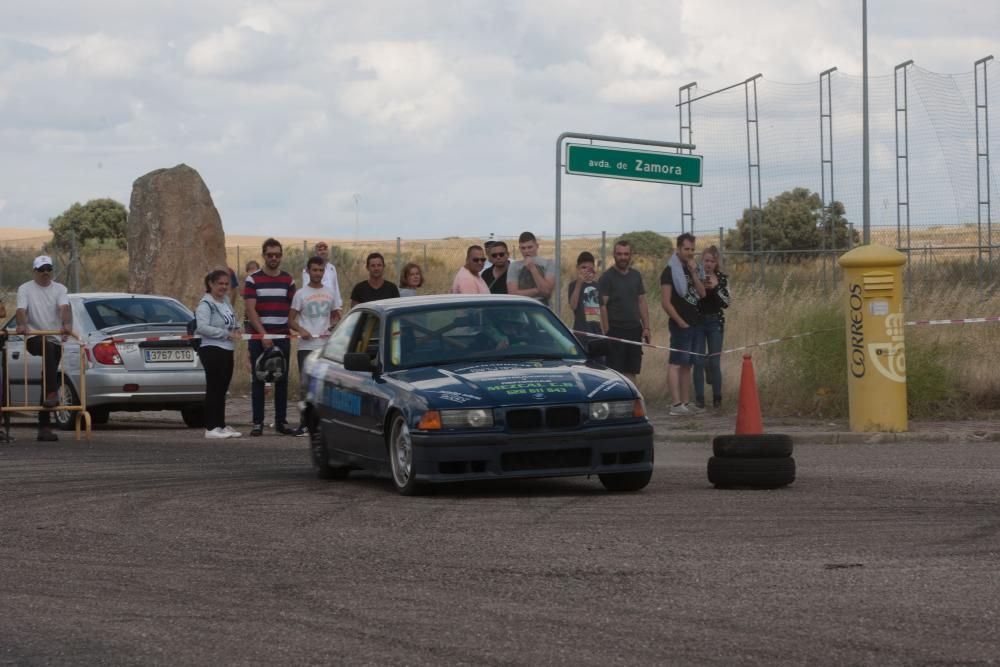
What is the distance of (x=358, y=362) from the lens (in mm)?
12484

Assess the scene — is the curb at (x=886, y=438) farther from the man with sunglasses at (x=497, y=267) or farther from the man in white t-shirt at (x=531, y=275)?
the man with sunglasses at (x=497, y=267)

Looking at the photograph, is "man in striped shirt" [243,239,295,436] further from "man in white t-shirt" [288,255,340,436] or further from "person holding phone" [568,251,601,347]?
"person holding phone" [568,251,601,347]

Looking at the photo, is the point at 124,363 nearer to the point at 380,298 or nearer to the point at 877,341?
the point at 380,298

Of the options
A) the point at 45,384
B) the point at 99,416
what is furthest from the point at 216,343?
the point at 99,416

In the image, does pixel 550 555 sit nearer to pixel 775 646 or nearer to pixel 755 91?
pixel 775 646

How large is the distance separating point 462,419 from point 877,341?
20.4 feet

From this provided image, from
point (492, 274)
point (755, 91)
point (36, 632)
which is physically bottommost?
point (36, 632)

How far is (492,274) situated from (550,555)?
1094 centimetres

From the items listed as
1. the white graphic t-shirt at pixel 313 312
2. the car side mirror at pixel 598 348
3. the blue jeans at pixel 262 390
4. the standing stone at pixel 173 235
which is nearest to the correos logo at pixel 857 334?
the car side mirror at pixel 598 348

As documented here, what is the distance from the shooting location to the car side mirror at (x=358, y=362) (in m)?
12.5

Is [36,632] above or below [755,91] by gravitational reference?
below

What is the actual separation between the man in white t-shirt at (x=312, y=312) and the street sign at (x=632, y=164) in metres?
3.11

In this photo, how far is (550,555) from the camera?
8.99 m

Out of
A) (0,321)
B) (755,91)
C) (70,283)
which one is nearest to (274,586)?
(0,321)
